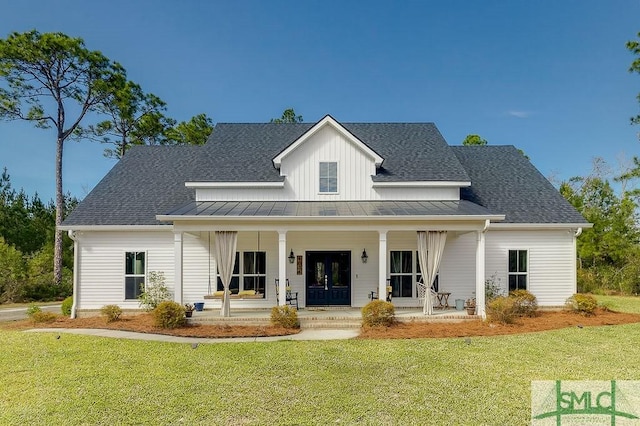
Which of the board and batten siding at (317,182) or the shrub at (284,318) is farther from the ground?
the board and batten siding at (317,182)

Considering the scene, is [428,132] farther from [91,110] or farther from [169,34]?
[91,110]

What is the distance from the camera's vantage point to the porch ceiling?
12180 mm

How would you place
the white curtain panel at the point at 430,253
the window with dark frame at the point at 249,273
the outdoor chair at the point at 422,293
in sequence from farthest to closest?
1. the window with dark frame at the point at 249,273
2. the outdoor chair at the point at 422,293
3. the white curtain panel at the point at 430,253

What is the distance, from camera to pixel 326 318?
12148 mm

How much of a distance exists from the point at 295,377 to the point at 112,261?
10.5m

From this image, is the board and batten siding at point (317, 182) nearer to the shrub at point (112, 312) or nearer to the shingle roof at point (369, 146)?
the shingle roof at point (369, 146)

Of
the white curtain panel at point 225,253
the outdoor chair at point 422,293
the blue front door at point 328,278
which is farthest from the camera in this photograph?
the blue front door at point 328,278

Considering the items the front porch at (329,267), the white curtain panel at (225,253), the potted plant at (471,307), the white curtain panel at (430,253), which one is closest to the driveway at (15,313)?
the front porch at (329,267)

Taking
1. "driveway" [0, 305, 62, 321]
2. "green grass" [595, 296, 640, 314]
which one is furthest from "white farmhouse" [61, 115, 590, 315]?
"driveway" [0, 305, 62, 321]

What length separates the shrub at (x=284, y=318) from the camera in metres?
11.6

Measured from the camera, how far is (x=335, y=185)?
1500cm

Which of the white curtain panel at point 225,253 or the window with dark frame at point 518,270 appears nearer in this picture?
the white curtain panel at point 225,253

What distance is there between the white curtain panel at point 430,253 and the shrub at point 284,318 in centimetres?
470

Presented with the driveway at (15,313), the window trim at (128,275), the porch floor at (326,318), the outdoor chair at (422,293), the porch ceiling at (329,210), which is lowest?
the driveway at (15,313)
